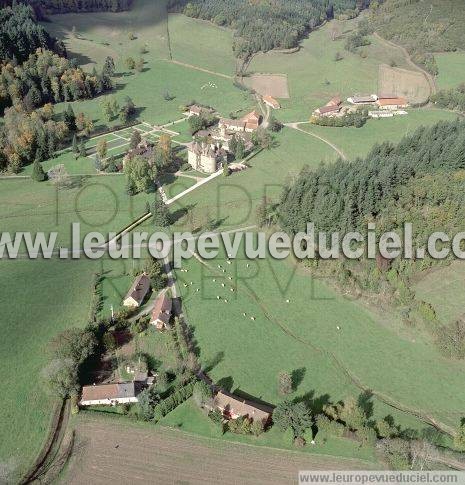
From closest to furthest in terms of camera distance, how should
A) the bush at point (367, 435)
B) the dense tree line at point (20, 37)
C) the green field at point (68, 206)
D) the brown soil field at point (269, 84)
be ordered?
1. the bush at point (367, 435)
2. the green field at point (68, 206)
3. the dense tree line at point (20, 37)
4. the brown soil field at point (269, 84)

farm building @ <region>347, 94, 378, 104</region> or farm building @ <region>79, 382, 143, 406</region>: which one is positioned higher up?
farm building @ <region>347, 94, 378, 104</region>

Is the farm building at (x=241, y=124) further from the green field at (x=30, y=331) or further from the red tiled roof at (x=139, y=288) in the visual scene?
the green field at (x=30, y=331)

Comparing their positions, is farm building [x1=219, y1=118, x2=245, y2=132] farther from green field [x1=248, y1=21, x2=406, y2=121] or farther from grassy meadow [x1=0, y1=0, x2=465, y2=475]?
green field [x1=248, y1=21, x2=406, y2=121]

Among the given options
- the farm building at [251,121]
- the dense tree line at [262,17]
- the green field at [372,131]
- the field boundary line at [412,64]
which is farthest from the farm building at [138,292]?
the dense tree line at [262,17]

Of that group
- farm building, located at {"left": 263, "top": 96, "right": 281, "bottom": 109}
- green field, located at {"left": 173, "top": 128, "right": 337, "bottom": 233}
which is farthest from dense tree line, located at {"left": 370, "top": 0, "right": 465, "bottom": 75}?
green field, located at {"left": 173, "top": 128, "right": 337, "bottom": 233}

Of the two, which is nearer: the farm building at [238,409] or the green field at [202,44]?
the farm building at [238,409]

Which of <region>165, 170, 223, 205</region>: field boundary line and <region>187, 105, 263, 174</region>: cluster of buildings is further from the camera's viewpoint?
<region>187, 105, 263, 174</region>: cluster of buildings

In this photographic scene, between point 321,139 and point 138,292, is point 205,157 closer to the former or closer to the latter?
point 321,139

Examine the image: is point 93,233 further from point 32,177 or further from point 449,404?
point 449,404
